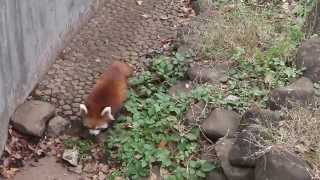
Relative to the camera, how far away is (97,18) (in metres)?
8.38

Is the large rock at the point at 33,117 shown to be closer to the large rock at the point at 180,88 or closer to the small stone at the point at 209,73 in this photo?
the large rock at the point at 180,88

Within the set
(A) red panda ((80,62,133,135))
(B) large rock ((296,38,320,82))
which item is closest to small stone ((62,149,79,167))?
(A) red panda ((80,62,133,135))

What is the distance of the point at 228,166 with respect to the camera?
5602 millimetres

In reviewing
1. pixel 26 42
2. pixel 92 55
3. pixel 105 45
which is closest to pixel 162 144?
pixel 26 42

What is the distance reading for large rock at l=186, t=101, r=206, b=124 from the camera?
6246 millimetres

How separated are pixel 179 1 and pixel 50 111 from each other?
3.12 meters

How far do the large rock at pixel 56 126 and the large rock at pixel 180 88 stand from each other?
48.3 inches

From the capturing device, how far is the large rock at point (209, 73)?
6.79 metres

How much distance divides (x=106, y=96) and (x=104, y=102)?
74 mm

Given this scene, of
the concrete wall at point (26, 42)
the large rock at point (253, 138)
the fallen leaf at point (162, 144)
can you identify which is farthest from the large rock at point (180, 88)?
the concrete wall at point (26, 42)

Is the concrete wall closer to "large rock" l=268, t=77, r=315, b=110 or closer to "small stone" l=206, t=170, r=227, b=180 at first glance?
"small stone" l=206, t=170, r=227, b=180

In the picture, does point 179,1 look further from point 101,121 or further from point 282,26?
point 101,121

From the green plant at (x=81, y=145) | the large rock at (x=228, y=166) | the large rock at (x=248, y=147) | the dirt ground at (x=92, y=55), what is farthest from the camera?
the green plant at (x=81, y=145)

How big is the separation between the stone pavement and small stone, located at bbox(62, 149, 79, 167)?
20.1 inches
